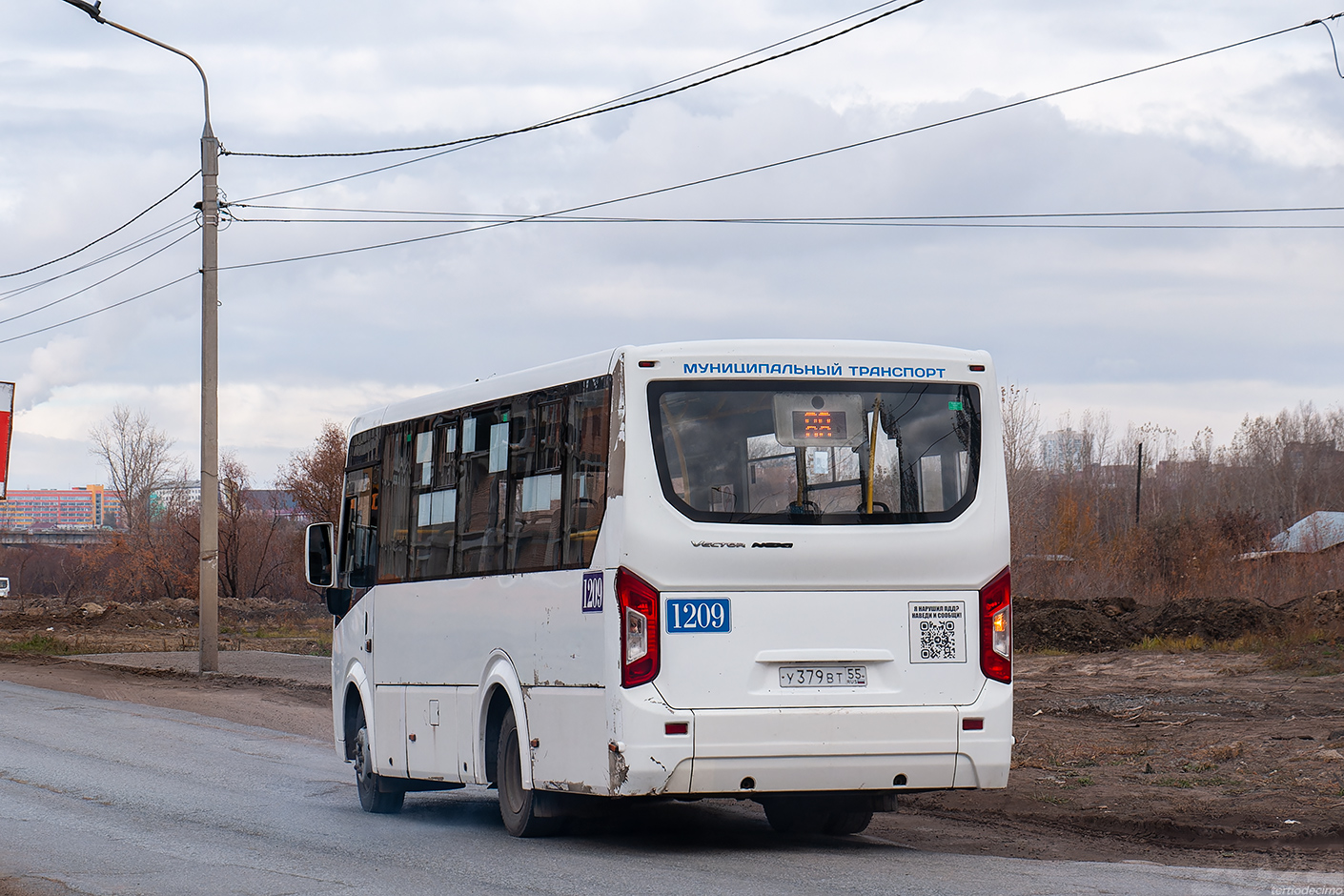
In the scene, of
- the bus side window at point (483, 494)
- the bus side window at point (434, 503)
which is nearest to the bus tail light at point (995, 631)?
the bus side window at point (483, 494)

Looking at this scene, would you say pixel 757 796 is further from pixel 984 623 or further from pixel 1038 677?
pixel 1038 677

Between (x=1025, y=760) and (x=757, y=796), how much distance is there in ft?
20.0

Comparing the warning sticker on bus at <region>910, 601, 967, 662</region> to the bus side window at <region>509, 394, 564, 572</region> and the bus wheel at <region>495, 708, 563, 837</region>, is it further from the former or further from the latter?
the bus wheel at <region>495, 708, 563, 837</region>

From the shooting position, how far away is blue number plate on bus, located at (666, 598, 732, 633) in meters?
8.64

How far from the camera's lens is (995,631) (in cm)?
912

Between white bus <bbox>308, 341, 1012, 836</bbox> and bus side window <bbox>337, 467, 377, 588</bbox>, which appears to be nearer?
white bus <bbox>308, 341, 1012, 836</bbox>

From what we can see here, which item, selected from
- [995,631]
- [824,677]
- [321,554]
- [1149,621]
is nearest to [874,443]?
[995,631]

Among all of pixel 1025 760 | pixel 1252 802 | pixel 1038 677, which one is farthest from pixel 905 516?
pixel 1038 677

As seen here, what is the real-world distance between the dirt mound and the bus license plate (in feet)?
87.5

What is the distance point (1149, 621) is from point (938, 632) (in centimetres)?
2817

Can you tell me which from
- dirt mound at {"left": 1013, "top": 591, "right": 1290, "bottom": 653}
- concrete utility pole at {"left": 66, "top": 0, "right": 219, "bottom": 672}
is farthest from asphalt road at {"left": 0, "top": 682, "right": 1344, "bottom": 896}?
dirt mound at {"left": 1013, "top": 591, "right": 1290, "bottom": 653}

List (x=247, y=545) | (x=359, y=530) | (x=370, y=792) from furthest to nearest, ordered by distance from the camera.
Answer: (x=247, y=545) → (x=359, y=530) → (x=370, y=792)

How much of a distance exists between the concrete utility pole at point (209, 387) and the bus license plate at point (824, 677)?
1911 cm

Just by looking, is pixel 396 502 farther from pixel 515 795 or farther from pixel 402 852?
pixel 402 852
